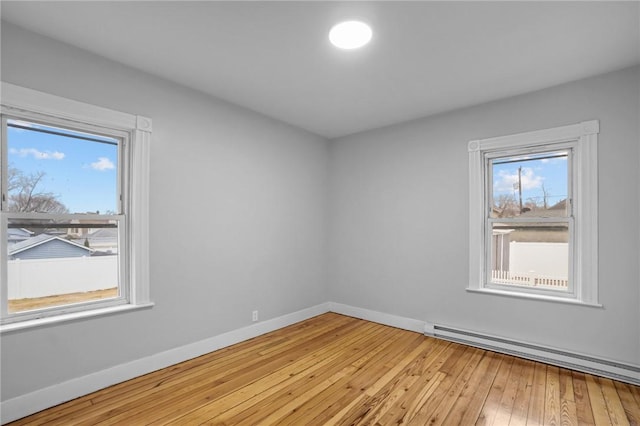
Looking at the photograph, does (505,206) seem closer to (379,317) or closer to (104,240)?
(379,317)

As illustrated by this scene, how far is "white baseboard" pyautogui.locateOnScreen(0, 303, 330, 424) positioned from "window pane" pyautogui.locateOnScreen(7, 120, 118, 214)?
128 centimetres

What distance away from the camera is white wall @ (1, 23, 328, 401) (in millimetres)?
2174

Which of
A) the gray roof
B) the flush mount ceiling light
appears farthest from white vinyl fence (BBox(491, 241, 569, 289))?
the gray roof

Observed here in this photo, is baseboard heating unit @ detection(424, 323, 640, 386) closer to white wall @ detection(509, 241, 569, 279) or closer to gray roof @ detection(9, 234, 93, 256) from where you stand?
white wall @ detection(509, 241, 569, 279)

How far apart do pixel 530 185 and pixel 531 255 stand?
0.73 metres

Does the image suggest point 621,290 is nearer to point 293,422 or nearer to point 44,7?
point 293,422

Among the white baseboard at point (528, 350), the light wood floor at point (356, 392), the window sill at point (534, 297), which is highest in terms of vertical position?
the window sill at point (534, 297)

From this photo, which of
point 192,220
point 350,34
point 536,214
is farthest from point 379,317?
point 350,34

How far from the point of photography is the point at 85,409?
2.14m

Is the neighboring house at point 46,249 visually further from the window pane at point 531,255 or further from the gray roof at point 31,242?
the window pane at point 531,255

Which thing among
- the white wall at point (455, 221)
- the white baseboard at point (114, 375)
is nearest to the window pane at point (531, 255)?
the white wall at point (455, 221)

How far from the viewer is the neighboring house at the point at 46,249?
2150 millimetres

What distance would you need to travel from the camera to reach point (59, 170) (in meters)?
2.35

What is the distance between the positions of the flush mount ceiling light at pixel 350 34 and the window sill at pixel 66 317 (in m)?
2.65
